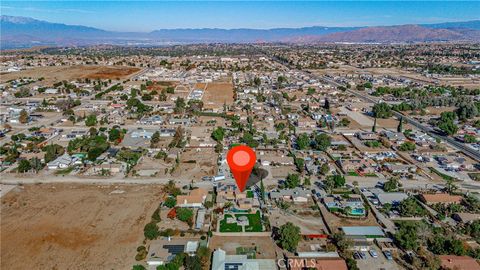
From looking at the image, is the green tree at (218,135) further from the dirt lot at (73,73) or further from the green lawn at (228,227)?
the dirt lot at (73,73)

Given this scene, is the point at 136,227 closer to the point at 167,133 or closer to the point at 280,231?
the point at 280,231

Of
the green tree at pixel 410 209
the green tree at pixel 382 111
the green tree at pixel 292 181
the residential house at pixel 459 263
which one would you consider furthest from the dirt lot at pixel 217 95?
the residential house at pixel 459 263

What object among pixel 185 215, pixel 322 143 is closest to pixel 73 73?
pixel 322 143

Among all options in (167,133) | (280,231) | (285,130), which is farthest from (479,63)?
(280,231)

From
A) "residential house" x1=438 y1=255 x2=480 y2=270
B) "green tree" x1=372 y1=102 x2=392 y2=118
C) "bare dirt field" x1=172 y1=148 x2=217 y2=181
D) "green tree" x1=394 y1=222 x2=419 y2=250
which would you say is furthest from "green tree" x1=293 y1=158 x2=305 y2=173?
"green tree" x1=372 y1=102 x2=392 y2=118

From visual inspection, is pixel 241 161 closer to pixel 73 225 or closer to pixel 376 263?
pixel 376 263
